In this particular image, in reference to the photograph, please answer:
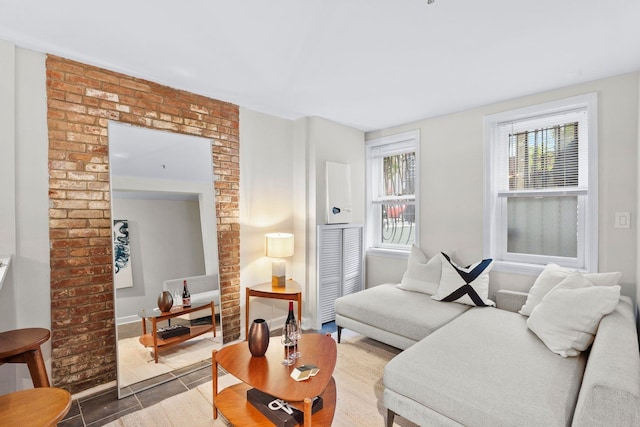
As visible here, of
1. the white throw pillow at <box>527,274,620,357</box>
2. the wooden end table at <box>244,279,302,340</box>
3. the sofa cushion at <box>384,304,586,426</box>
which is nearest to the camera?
the sofa cushion at <box>384,304,586,426</box>

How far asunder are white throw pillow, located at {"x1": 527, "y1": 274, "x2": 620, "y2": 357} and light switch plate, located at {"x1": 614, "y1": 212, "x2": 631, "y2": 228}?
2.62 ft

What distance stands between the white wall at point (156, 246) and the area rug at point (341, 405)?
0.71 m

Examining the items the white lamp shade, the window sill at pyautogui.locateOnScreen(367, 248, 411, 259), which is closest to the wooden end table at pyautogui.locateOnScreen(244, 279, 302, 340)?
the white lamp shade

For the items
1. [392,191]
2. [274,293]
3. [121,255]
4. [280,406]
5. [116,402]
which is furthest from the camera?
[392,191]

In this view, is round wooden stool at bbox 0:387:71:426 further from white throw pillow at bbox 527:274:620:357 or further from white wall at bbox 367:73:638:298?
white wall at bbox 367:73:638:298

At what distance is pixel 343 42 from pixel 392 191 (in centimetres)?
241

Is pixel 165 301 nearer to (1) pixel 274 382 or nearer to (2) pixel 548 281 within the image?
(1) pixel 274 382

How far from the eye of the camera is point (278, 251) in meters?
3.34

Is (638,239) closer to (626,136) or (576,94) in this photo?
(626,136)

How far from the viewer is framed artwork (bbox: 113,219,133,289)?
8.00ft

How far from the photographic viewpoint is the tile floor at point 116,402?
2.09 m

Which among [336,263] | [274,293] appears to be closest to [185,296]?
[274,293]

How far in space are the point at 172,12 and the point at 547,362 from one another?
2897mm

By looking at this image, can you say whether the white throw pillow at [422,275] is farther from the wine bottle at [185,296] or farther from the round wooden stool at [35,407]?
the round wooden stool at [35,407]
